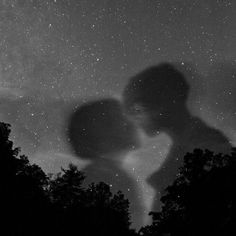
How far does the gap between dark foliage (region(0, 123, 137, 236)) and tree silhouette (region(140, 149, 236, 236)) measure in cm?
→ 709

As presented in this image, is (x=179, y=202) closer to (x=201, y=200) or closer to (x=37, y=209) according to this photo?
(x=201, y=200)

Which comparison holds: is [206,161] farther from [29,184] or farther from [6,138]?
[6,138]

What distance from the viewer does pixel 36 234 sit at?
81.0ft

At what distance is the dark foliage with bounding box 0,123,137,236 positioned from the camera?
2336 centimetres

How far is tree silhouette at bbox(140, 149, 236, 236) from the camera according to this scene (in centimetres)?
2248

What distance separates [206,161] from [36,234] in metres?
11.3

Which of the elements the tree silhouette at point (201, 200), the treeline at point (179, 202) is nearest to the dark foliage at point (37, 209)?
the treeline at point (179, 202)

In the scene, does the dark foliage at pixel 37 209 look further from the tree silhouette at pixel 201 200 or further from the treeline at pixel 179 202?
the tree silhouette at pixel 201 200

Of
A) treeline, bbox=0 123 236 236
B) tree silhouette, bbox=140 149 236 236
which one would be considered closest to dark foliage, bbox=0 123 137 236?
treeline, bbox=0 123 236 236

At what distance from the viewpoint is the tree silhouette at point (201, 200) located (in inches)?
885

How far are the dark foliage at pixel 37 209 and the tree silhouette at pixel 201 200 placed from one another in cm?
709

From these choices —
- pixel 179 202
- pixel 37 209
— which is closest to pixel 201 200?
pixel 179 202

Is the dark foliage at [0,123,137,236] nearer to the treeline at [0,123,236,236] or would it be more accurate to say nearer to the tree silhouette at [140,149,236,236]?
the treeline at [0,123,236,236]

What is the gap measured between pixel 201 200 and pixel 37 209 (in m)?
10.3
